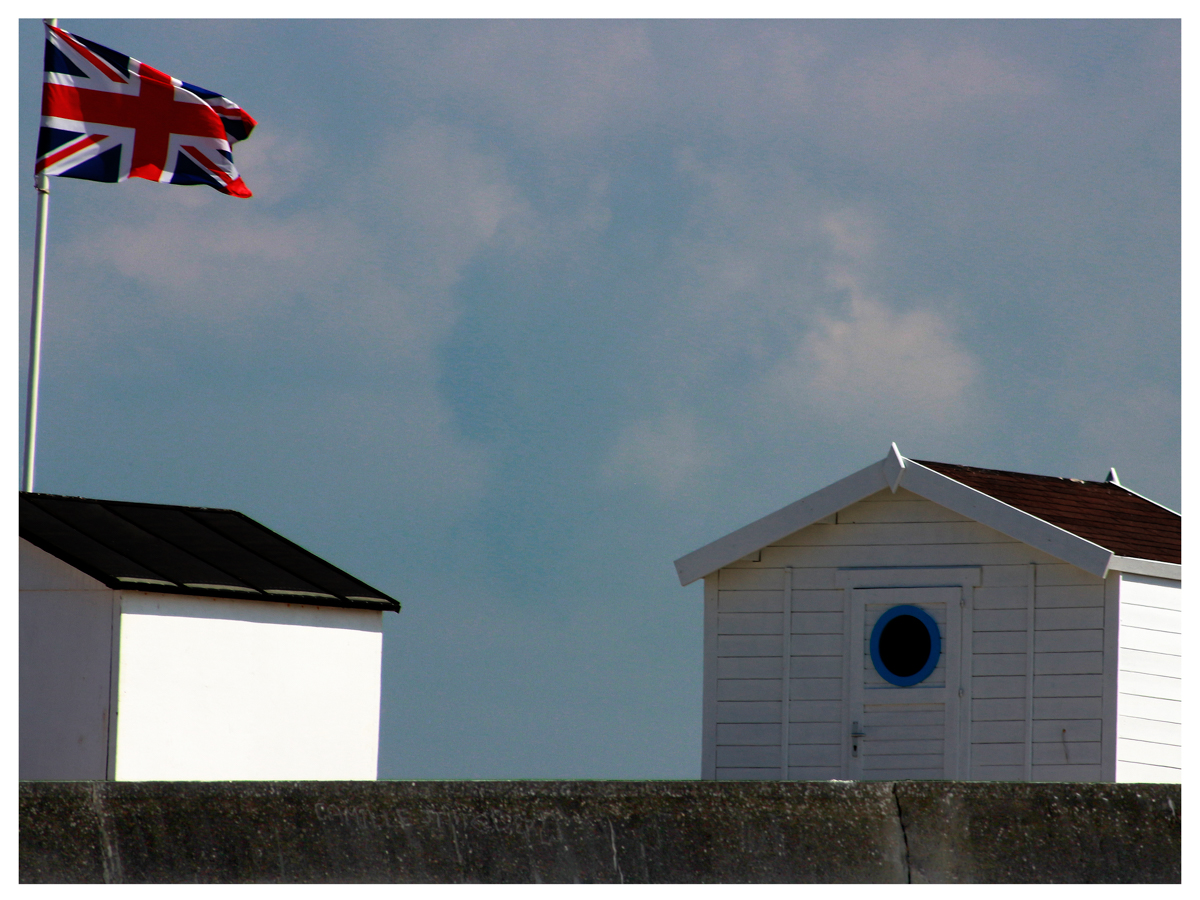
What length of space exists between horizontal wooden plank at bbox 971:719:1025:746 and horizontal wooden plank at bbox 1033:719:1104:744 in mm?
114

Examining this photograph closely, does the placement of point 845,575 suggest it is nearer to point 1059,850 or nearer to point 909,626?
point 909,626

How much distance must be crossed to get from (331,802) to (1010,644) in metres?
6.26

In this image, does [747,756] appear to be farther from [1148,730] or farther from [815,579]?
[1148,730]

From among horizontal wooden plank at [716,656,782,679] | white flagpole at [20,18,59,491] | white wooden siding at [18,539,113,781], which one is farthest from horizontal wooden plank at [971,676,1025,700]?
white flagpole at [20,18,59,491]

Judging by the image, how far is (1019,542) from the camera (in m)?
11.6

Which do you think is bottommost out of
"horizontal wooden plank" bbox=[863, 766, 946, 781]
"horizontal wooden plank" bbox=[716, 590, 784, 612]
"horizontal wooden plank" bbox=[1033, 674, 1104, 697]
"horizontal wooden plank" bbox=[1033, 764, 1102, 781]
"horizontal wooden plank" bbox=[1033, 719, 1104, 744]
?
"horizontal wooden plank" bbox=[863, 766, 946, 781]

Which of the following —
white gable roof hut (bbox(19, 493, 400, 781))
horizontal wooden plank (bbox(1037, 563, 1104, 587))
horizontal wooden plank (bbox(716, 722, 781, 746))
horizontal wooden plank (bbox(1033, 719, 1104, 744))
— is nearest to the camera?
horizontal wooden plank (bbox(1033, 719, 1104, 744))

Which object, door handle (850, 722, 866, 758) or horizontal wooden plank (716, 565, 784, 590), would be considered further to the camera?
horizontal wooden plank (716, 565, 784, 590)

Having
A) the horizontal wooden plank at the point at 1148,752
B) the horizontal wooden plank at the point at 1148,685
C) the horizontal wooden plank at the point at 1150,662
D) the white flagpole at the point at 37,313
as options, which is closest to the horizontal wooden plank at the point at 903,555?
the horizontal wooden plank at the point at 1150,662

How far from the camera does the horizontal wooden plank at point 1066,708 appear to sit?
11180 millimetres

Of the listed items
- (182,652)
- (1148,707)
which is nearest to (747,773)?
(1148,707)

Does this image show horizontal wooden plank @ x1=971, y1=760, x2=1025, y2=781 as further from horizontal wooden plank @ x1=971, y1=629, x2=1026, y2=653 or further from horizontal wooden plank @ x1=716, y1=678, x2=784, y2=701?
horizontal wooden plank @ x1=716, y1=678, x2=784, y2=701

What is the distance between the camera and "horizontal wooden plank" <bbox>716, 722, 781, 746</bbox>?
12.2 meters

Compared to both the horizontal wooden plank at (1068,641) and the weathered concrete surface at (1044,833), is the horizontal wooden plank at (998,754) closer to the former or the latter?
the horizontal wooden plank at (1068,641)
